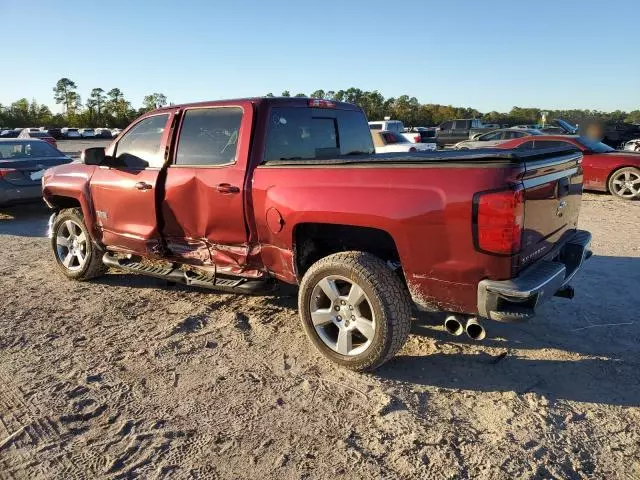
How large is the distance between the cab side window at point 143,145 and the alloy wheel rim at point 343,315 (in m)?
2.08

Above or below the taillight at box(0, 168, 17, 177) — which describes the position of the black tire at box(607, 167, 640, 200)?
below

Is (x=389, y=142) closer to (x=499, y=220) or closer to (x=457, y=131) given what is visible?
(x=457, y=131)

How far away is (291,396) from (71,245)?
389cm

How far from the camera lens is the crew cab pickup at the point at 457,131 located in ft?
84.8

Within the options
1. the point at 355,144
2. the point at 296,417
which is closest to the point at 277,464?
the point at 296,417

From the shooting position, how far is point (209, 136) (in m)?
4.34

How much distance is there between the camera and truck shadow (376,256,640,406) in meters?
3.34

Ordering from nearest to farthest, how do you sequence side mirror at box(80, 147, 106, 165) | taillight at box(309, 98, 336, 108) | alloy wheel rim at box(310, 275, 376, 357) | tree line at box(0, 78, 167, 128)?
alloy wheel rim at box(310, 275, 376, 357) < taillight at box(309, 98, 336, 108) < side mirror at box(80, 147, 106, 165) < tree line at box(0, 78, 167, 128)

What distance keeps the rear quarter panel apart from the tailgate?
0.79ft

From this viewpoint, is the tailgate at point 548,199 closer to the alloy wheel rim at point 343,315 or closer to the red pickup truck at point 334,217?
the red pickup truck at point 334,217

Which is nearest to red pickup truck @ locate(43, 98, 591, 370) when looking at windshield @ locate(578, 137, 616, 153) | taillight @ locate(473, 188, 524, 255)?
taillight @ locate(473, 188, 524, 255)

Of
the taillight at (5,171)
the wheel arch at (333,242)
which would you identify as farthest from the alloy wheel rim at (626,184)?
the taillight at (5,171)

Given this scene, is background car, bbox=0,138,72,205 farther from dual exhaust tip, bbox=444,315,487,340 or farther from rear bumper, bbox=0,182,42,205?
dual exhaust tip, bbox=444,315,487,340

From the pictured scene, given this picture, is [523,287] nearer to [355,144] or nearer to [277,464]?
[277,464]
